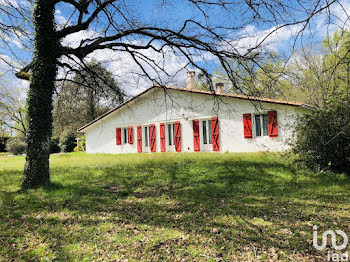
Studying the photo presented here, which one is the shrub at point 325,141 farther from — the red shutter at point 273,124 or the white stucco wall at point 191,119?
the red shutter at point 273,124

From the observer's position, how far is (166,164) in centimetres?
980

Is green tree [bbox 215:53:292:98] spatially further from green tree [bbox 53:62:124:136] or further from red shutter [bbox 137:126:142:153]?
red shutter [bbox 137:126:142:153]

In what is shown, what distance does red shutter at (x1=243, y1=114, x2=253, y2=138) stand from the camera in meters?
13.3

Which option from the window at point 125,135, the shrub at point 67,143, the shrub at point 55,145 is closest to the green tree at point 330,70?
the window at point 125,135

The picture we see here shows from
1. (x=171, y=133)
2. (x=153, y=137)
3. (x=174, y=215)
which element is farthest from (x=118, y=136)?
(x=174, y=215)

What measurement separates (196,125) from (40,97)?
33.3 ft

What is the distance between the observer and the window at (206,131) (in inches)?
596

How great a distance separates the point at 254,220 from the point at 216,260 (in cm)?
167

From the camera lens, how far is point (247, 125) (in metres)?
13.4

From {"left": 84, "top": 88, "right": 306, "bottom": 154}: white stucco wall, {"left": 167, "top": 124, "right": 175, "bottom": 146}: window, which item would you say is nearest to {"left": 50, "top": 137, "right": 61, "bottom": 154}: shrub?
{"left": 84, "top": 88, "right": 306, "bottom": 154}: white stucco wall

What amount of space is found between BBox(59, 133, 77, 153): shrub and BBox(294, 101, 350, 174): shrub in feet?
84.0

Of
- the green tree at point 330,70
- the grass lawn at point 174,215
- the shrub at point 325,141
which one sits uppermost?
the green tree at point 330,70

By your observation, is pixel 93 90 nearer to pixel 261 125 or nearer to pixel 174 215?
pixel 174 215

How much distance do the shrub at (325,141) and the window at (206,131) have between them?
6.87 meters
